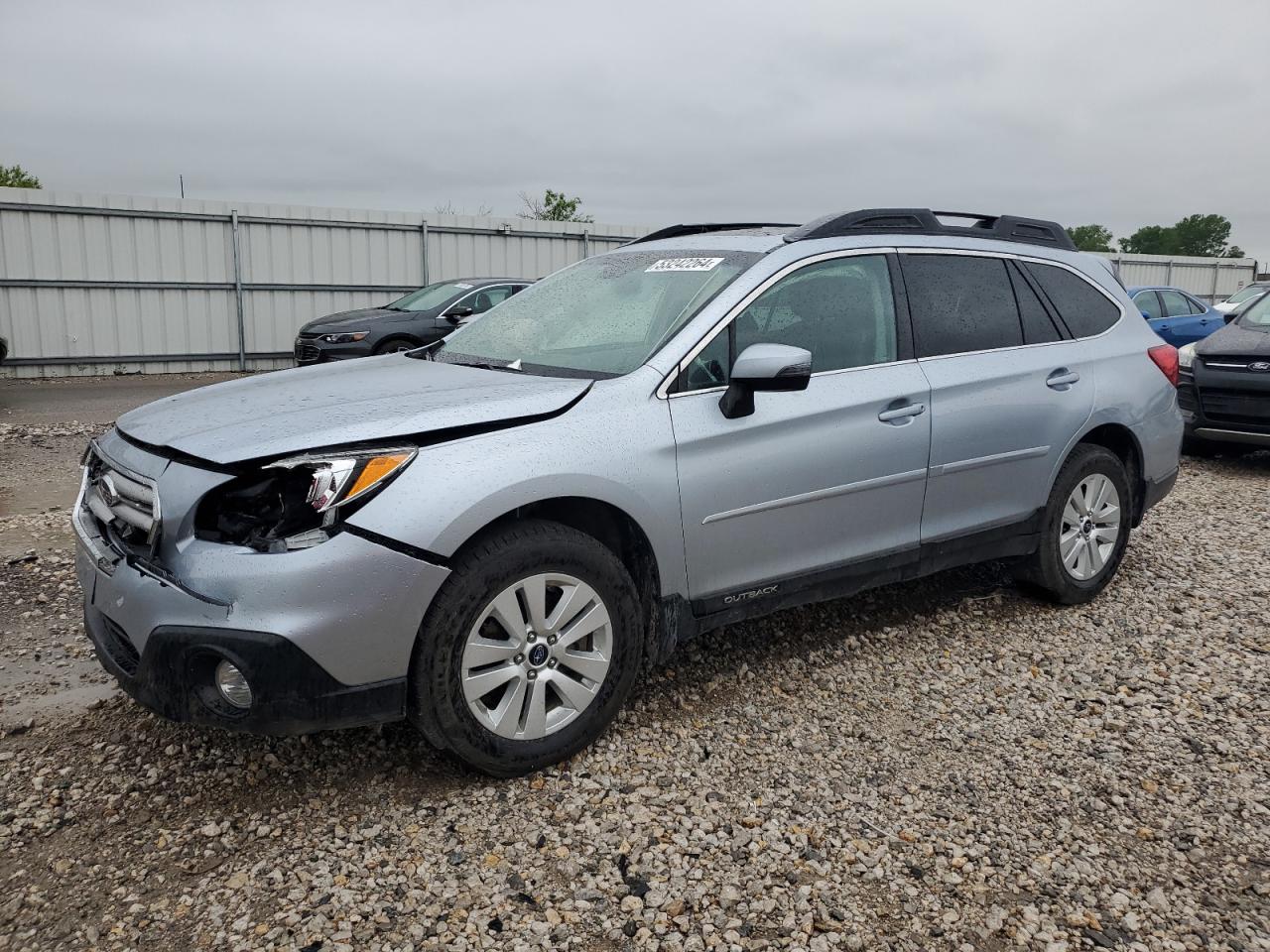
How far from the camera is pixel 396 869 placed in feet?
8.84

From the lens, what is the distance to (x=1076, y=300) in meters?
4.77

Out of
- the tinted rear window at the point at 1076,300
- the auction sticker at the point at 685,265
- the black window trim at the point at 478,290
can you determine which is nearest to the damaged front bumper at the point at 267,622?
the auction sticker at the point at 685,265

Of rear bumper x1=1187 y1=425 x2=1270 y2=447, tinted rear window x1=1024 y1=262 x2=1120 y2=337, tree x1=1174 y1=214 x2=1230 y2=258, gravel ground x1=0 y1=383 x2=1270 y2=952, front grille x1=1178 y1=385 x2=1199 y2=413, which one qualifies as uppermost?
tree x1=1174 y1=214 x2=1230 y2=258

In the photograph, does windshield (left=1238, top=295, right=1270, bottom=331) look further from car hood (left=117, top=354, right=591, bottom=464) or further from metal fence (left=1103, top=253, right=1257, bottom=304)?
metal fence (left=1103, top=253, right=1257, bottom=304)

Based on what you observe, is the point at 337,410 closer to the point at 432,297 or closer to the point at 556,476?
the point at 556,476

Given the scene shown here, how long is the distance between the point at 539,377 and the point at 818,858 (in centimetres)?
175

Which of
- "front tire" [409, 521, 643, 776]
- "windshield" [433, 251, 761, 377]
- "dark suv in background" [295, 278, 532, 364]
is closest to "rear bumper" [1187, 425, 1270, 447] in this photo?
"windshield" [433, 251, 761, 377]

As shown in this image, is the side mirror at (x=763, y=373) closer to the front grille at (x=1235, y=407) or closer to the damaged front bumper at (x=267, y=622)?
the damaged front bumper at (x=267, y=622)

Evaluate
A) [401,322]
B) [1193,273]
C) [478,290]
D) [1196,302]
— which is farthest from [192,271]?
[1193,273]

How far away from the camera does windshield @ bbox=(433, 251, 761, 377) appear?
358 centimetres

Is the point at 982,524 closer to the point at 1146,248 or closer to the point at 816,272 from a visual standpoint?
the point at 816,272

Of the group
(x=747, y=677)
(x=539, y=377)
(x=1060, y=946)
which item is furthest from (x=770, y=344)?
(x=1060, y=946)

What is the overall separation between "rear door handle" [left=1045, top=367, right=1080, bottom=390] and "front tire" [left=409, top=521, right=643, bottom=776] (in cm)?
236

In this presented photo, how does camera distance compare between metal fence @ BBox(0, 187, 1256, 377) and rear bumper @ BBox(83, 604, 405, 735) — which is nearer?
rear bumper @ BBox(83, 604, 405, 735)
